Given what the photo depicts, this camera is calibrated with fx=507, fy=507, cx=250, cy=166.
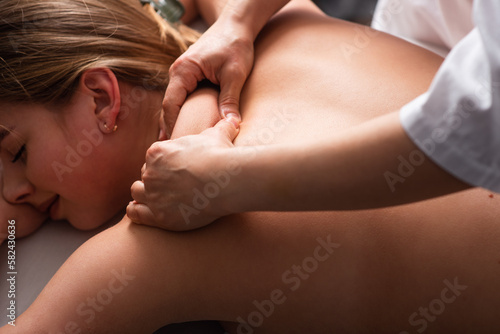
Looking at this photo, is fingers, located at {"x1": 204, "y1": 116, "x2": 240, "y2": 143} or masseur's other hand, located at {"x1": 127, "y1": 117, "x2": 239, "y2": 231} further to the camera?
fingers, located at {"x1": 204, "y1": 116, "x2": 240, "y2": 143}

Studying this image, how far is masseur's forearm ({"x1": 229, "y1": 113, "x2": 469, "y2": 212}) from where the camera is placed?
0.60 meters

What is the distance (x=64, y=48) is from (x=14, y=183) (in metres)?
0.27

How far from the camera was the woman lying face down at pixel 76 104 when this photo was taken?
0.92m

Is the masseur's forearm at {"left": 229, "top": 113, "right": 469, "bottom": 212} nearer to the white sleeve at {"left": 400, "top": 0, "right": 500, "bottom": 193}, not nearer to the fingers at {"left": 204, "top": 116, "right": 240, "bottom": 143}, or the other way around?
the white sleeve at {"left": 400, "top": 0, "right": 500, "bottom": 193}

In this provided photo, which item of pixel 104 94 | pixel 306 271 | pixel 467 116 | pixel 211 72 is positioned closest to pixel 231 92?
pixel 211 72

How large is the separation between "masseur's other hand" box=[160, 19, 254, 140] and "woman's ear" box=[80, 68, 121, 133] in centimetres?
10

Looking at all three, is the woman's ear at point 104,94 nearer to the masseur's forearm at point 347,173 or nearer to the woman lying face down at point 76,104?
the woman lying face down at point 76,104

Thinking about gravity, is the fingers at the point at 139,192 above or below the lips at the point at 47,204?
above

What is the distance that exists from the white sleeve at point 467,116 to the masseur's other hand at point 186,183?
0.85 feet

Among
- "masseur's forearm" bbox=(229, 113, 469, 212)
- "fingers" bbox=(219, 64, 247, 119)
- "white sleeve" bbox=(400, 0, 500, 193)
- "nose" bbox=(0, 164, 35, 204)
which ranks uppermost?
"white sleeve" bbox=(400, 0, 500, 193)

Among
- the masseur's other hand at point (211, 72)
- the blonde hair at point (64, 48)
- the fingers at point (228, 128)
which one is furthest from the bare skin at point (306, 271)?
the blonde hair at point (64, 48)

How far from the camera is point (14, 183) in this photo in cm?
96

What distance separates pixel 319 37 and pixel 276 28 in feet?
0.39

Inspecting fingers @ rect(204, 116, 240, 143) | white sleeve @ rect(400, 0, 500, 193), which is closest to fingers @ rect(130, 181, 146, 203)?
fingers @ rect(204, 116, 240, 143)
